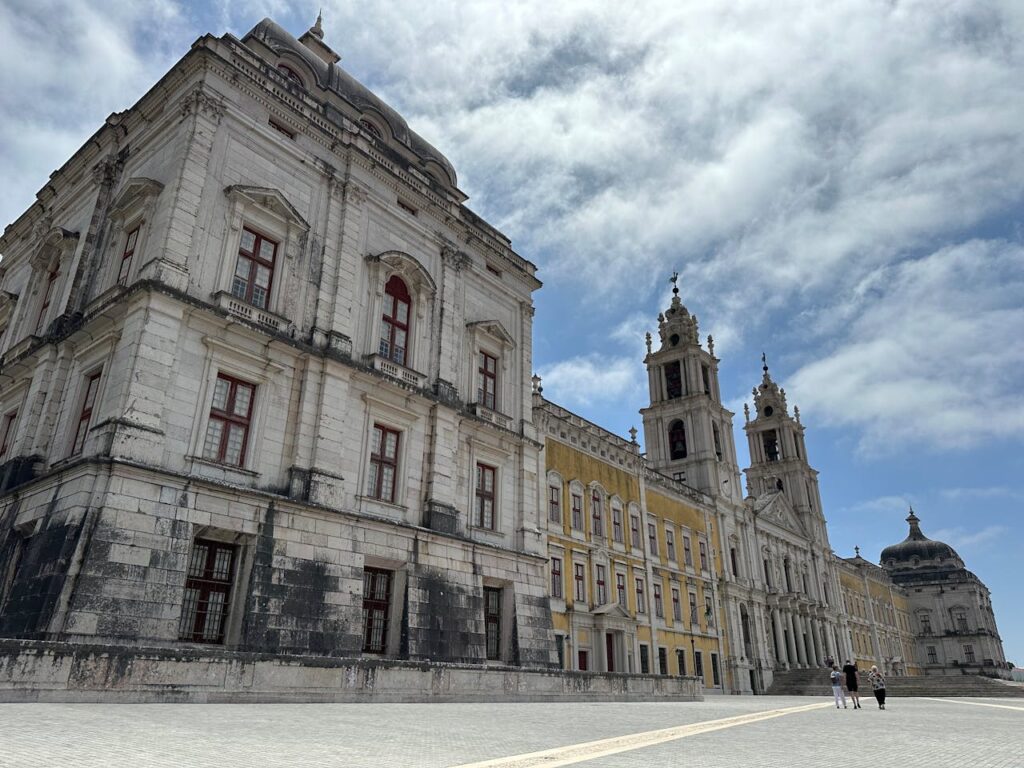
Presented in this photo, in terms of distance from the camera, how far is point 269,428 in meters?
19.2

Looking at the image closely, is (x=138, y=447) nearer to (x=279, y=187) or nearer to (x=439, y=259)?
(x=279, y=187)

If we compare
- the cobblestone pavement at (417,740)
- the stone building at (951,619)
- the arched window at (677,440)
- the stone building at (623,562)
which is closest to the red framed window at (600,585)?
the stone building at (623,562)

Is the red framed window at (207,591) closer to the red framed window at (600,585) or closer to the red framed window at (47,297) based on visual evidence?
the red framed window at (47,297)

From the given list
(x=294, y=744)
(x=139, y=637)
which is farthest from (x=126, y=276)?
(x=294, y=744)

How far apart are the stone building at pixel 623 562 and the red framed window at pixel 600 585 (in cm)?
5

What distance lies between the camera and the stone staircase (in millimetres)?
44969

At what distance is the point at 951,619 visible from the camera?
9425 centimetres

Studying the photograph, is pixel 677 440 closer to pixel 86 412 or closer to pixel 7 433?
pixel 7 433

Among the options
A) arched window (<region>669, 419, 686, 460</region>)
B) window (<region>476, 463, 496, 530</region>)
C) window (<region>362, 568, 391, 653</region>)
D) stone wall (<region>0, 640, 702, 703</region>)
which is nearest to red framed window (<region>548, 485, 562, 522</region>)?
window (<region>476, 463, 496, 530</region>)

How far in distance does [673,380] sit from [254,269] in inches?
1777

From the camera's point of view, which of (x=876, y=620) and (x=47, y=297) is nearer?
(x=47, y=297)

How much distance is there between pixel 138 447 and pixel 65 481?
6.16 ft

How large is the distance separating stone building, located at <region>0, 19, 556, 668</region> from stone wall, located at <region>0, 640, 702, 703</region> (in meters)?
2.87

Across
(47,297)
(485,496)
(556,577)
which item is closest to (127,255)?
(47,297)
